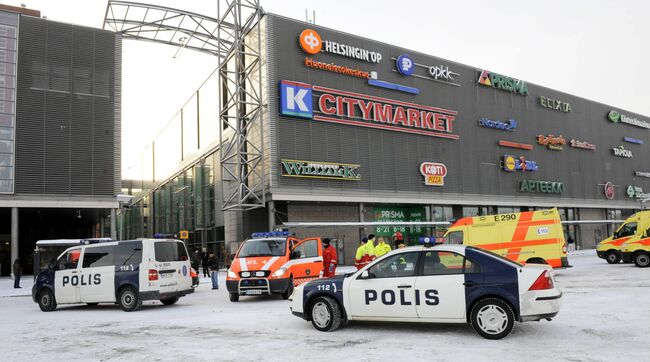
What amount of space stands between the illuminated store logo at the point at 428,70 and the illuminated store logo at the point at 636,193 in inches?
1122

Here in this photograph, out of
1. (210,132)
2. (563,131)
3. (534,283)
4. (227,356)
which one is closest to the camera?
(227,356)

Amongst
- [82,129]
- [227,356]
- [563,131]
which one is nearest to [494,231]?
[227,356]

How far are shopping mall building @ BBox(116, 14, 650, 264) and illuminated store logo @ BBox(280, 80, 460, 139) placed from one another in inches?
3.4

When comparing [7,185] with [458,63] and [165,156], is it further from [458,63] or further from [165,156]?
[458,63]

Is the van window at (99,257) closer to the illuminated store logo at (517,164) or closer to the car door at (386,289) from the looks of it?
the car door at (386,289)

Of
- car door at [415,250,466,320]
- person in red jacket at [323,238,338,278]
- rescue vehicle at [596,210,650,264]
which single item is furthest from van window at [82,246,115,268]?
rescue vehicle at [596,210,650,264]

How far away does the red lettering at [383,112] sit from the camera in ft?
123

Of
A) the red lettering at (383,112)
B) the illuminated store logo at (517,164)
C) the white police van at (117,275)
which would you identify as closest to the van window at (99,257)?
the white police van at (117,275)

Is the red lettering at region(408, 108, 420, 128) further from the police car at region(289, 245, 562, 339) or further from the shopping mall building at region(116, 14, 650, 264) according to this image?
the police car at region(289, 245, 562, 339)

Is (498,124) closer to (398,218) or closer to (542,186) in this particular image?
(542,186)

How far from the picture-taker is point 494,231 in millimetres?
20359

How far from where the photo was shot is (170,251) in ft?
46.9

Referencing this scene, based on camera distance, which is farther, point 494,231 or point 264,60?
point 264,60

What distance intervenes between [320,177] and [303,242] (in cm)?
1847
